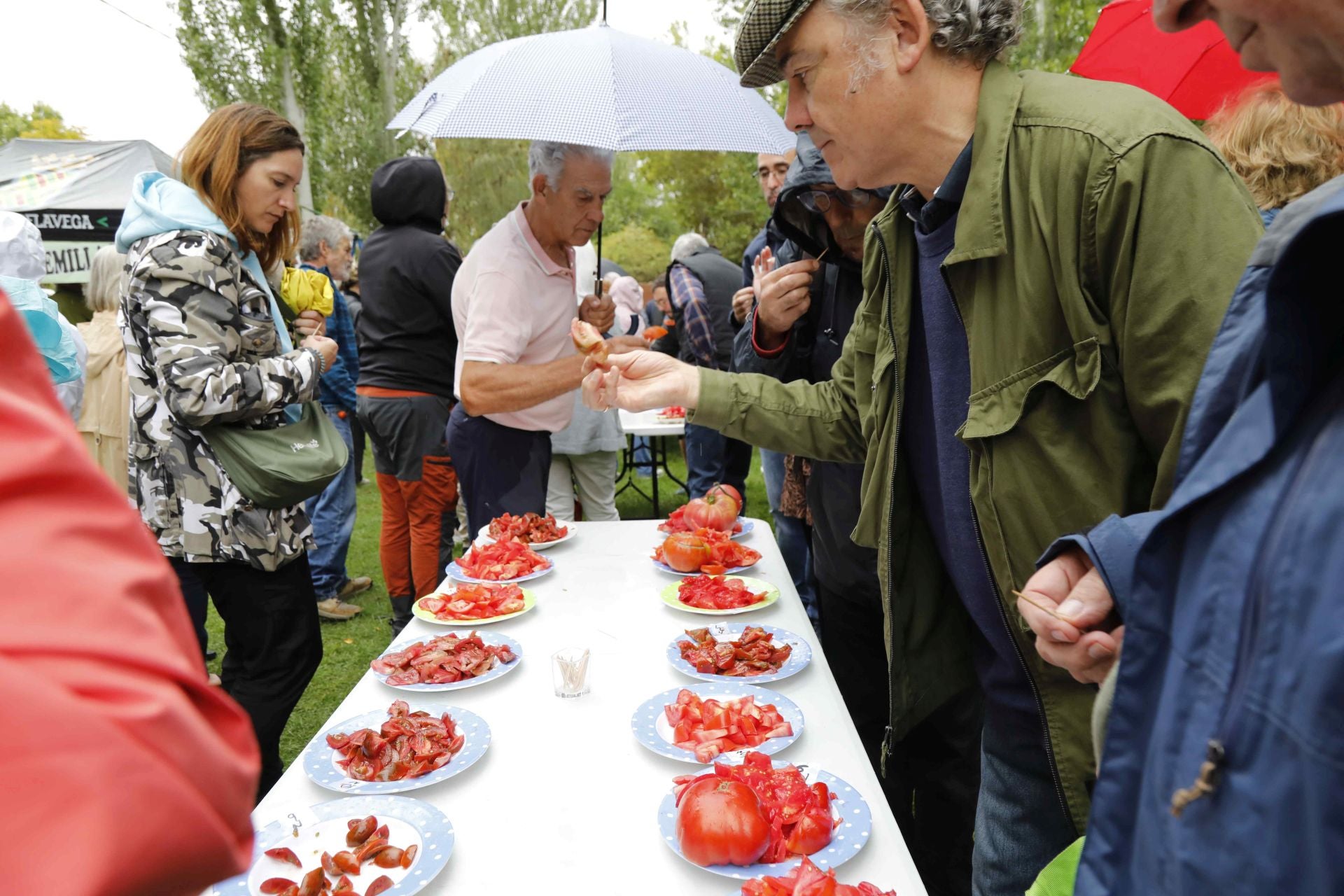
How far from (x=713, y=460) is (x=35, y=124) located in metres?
50.2

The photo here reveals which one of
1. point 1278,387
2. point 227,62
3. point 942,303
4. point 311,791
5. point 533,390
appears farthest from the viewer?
point 227,62

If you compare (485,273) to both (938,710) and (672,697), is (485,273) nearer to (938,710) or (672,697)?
(672,697)

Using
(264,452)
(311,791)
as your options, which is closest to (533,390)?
(264,452)

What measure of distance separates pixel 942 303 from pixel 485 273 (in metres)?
1.93

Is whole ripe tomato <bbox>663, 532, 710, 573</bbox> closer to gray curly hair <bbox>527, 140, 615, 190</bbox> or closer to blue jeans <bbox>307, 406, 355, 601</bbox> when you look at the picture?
gray curly hair <bbox>527, 140, 615, 190</bbox>

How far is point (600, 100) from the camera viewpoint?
9.52 ft

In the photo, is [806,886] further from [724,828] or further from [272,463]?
[272,463]

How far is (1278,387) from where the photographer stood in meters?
0.71

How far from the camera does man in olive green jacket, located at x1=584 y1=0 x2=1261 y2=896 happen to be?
1.39 meters

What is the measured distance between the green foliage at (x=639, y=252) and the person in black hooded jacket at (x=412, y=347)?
16066 mm

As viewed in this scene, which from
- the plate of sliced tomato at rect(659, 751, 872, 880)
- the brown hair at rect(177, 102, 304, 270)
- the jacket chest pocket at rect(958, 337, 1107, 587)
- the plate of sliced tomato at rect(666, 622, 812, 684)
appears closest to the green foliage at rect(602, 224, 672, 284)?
the brown hair at rect(177, 102, 304, 270)

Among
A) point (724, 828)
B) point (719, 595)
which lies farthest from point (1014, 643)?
point (719, 595)

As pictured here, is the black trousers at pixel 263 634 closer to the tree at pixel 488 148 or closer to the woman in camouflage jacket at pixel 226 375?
the woman in camouflage jacket at pixel 226 375

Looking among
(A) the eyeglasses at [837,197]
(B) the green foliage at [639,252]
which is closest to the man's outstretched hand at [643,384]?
(A) the eyeglasses at [837,197]
